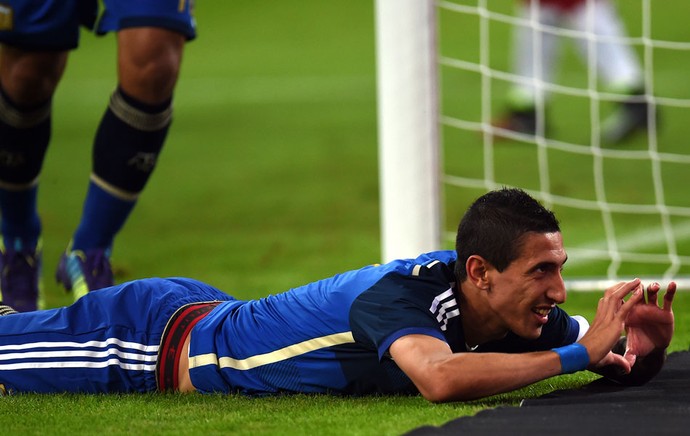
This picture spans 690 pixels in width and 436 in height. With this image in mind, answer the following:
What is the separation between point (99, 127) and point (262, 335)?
4.03ft

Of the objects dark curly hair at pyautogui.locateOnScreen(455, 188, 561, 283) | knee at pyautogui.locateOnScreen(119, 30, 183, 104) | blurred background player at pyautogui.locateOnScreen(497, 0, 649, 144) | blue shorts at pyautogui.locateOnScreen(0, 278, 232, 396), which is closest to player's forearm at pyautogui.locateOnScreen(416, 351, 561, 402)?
dark curly hair at pyautogui.locateOnScreen(455, 188, 561, 283)

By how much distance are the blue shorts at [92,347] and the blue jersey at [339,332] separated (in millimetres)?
124

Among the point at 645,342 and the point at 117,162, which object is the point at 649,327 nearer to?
the point at 645,342

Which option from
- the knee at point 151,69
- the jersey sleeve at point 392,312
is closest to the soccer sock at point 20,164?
the knee at point 151,69

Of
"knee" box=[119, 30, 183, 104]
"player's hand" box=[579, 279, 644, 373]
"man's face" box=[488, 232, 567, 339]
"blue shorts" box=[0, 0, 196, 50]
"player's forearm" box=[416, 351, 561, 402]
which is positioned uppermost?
"blue shorts" box=[0, 0, 196, 50]

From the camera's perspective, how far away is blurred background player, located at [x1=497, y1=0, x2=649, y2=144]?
7.28 m

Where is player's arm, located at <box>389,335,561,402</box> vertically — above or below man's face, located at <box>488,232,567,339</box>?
below

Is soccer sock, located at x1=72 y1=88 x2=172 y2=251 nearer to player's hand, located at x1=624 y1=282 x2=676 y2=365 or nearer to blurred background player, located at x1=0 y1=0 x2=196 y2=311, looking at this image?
blurred background player, located at x1=0 y1=0 x2=196 y2=311

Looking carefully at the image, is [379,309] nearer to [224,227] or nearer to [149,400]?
[149,400]

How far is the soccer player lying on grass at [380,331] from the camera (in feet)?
8.84

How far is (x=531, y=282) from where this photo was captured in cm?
272

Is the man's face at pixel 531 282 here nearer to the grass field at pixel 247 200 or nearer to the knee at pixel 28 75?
the grass field at pixel 247 200

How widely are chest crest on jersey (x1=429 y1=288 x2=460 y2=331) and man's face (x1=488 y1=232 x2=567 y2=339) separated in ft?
0.28

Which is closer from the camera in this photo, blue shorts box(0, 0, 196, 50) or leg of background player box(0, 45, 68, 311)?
blue shorts box(0, 0, 196, 50)
